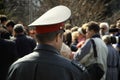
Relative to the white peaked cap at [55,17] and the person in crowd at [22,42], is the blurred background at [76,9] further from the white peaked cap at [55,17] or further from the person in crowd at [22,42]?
the white peaked cap at [55,17]

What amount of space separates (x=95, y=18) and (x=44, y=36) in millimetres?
22087

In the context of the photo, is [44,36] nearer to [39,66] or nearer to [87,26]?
[39,66]

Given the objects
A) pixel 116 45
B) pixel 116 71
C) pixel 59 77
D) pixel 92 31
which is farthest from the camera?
pixel 116 45

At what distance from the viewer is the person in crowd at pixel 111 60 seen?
9.69 metres

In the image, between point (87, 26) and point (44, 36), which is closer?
point (44, 36)

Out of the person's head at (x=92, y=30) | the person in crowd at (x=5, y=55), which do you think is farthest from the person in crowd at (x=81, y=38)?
the person in crowd at (x=5, y=55)

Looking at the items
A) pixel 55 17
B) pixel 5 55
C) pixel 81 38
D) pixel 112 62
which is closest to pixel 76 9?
pixel 81 38

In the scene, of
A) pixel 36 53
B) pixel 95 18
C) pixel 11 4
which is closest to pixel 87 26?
pixel 36 53

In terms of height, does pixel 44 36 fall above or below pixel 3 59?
above

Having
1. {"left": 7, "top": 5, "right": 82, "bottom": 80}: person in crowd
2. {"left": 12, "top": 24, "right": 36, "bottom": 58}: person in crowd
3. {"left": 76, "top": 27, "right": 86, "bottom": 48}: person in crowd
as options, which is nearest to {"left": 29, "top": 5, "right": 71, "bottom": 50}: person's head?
{"left": 7, "top": 5, "right": 82, "bottom": 80}: person in crowd

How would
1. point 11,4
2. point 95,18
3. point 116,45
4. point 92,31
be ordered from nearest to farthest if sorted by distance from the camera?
1. point 92,31
2. point 116,45
3. point 95,18
4. point 11,4

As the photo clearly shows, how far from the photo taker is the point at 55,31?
423 cm

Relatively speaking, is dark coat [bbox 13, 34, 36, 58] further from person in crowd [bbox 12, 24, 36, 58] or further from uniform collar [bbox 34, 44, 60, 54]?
uniform collar [bbox 34, 44, 60, 54]

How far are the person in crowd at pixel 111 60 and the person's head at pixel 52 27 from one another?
5450mm
